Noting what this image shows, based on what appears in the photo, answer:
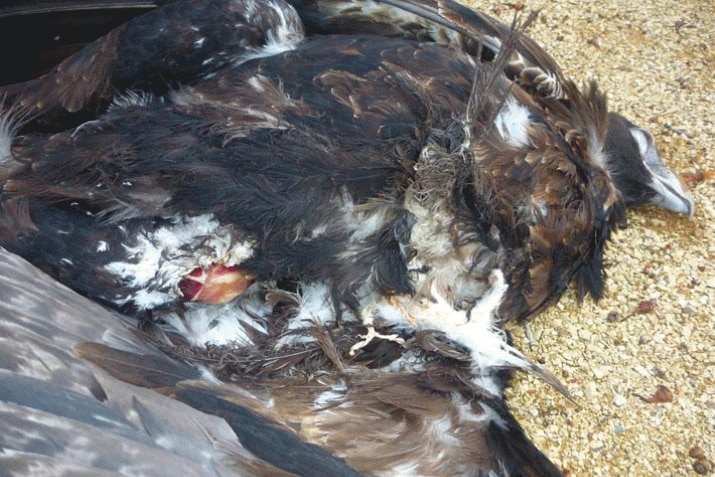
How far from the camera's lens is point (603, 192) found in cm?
195

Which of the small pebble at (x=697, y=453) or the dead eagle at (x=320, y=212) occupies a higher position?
the dead eagle at (x=320, y=212)

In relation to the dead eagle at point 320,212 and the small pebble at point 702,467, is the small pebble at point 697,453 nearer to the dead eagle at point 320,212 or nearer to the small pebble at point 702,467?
the small pebble at point 702,467

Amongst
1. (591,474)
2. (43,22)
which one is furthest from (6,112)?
(591,474)

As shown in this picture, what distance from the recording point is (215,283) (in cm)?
165

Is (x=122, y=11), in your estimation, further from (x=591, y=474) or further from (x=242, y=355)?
(x=591, y=474)

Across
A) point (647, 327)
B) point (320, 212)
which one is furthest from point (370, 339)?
point (647, 327)

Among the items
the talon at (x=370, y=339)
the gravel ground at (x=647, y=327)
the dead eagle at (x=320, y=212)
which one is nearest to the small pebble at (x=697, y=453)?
the gravel ground at (x=647, y=327)

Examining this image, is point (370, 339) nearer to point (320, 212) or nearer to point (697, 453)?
point (320, 212)

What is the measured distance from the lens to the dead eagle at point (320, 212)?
160 centimetres

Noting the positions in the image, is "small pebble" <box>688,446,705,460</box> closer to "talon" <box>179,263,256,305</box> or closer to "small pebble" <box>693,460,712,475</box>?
"small pebble" <box>693,460,712,475</box>

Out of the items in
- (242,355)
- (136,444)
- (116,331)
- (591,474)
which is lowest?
(591,474)

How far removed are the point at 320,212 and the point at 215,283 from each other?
11.1 inches

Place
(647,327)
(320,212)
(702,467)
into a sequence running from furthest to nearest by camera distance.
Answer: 1. (647,327)
2. (702,467)
3. (320,212)

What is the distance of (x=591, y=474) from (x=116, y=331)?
120 cm
